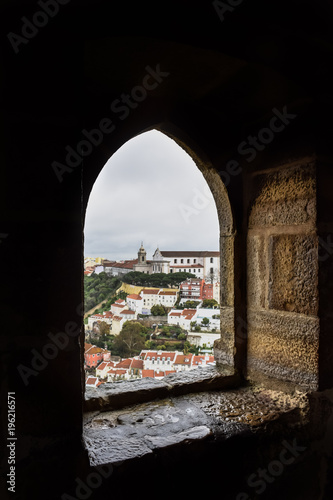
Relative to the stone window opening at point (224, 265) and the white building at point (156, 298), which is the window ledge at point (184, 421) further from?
the white building at point (156, 298)

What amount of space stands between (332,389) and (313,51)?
1329 millimetres

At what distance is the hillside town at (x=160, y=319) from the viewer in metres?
1.46

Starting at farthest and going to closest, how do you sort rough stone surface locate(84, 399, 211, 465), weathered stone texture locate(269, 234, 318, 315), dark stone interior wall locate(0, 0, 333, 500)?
weathered stone texture locate(269, 234, 318, 315) < rough stone surface locate(84, 399, 211, 465) < dark stone interior wall locate(0, 0, 333, 500)

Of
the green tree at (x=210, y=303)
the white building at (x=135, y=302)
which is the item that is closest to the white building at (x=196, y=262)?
the green tree at (x=210, y=303)

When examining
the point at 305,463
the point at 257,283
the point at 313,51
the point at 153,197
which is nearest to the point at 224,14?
the point at 313,51

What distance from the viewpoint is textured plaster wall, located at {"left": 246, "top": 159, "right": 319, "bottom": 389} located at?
4.46ft

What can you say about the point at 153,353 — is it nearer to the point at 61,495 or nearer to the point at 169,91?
the point at 61,495

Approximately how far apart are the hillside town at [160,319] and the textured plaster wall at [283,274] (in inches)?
8.6

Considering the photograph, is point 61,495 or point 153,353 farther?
point 153,353

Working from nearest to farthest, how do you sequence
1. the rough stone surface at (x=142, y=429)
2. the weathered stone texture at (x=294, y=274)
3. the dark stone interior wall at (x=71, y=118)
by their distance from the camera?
the dark stone interior wall at (x=71, y=118) < the rough stone surface at (x=142, y=429) < the weathered stone texture at (x=294, y=274)

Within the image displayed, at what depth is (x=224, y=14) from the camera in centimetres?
109

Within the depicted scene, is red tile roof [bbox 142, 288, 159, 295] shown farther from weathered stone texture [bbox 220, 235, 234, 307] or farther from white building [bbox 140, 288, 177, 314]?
weathered stone texture [bbox 220, 235, 234, 307]

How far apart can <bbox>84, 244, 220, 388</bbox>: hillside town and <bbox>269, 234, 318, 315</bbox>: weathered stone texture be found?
325mm

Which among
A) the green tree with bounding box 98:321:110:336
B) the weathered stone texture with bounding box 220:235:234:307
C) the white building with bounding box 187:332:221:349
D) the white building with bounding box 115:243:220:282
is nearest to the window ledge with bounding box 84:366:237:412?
the white building with bounding box 187:332:221:349
